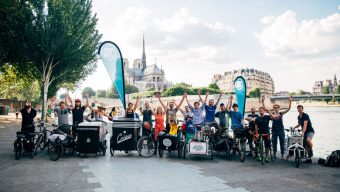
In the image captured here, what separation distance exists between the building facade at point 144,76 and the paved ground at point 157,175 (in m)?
133

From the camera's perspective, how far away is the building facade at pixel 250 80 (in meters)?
163

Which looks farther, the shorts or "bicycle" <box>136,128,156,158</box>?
"bicycle" <box>136,128,156,158</box>

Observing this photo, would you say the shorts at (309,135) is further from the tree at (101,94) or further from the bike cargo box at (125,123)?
the tree at (101,94)

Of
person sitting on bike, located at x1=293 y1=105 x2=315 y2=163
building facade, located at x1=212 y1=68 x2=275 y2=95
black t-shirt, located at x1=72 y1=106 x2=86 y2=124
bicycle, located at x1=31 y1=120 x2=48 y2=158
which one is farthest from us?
building facade, located at x1=212 y1=68 x2=275 y2=95

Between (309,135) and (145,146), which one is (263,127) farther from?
(145,146)

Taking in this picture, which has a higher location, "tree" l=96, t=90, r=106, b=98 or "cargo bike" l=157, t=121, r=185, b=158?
"tree" l=96, t=90, r=106, b=98

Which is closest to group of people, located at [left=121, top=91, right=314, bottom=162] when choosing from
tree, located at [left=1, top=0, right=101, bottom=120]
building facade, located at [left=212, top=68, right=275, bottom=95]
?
tree, located at [left=1, top=0, right=101, bottom=120]

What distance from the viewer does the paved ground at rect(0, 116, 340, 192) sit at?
6.24 metres

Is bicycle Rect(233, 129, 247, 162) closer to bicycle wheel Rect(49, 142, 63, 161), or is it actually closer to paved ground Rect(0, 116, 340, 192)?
paved ground Rect(0, 116, 340, 192)

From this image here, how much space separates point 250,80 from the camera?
16262 cm

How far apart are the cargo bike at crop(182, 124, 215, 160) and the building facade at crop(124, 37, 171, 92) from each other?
432 feet

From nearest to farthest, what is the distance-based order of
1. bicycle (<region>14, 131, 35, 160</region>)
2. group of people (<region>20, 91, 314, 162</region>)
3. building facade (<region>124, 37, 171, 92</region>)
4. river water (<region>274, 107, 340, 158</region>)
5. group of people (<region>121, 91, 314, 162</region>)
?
bicycle (<region>14, 131, 35, 160</region>) → group of people (<region>121, 91, 314, 162</region>) → group of people (<region>20, 91, 314, 162</region>) → river water (<region>274, 107, 340, 158</region>) → building facade (<region>124, 37, 171, 92</region>)

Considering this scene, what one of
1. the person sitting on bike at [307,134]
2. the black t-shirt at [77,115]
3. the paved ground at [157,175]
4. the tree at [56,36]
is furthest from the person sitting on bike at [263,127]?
the tree at [56,36]

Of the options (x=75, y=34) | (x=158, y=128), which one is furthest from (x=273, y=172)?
(x=75, y=34)
